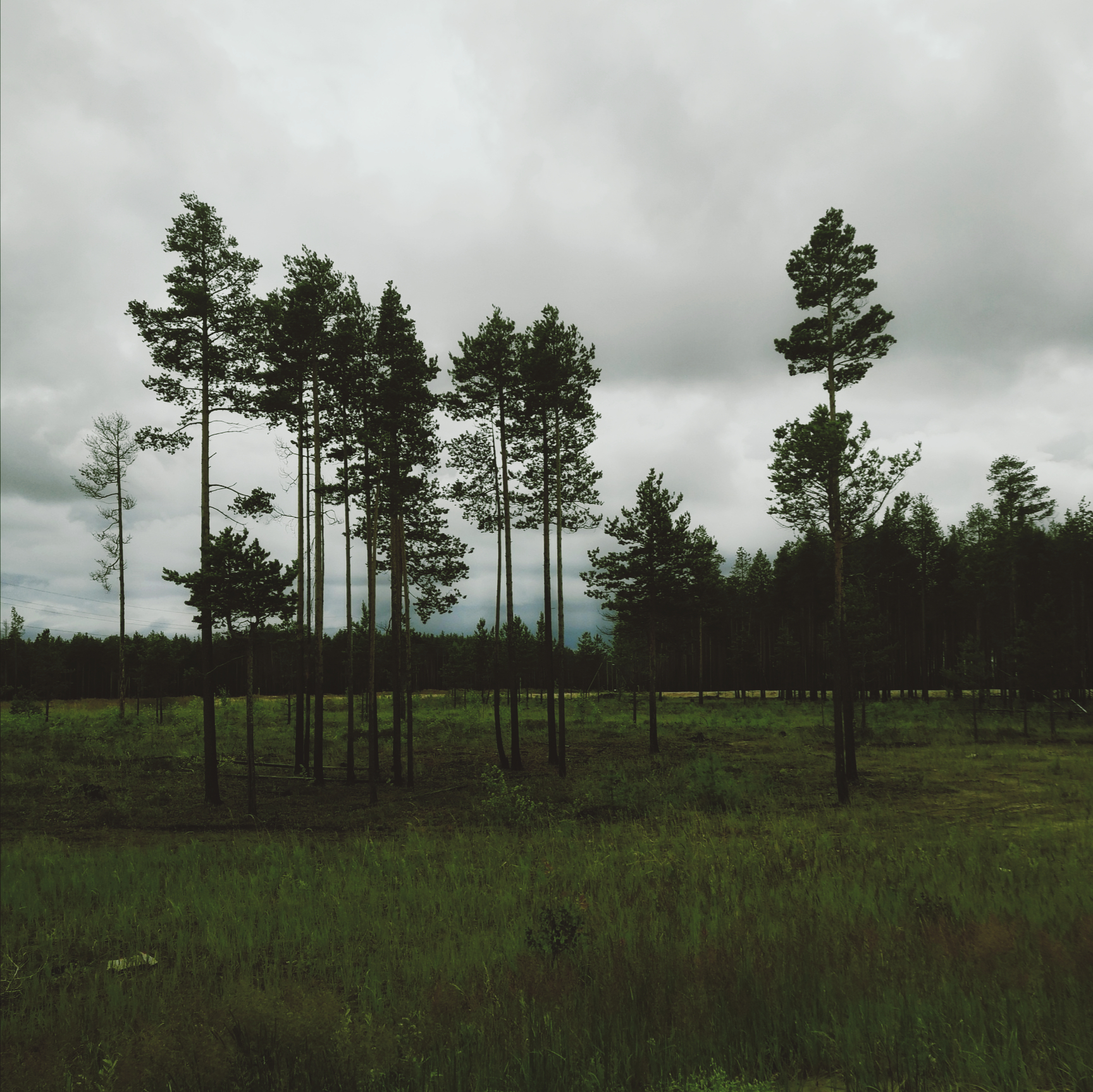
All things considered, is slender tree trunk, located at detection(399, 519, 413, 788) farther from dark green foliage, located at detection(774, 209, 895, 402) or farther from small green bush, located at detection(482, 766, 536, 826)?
dark green foliage, located at detection(774, 209, 895, 402)

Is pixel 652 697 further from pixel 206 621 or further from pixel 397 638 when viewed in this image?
pixel 206 621

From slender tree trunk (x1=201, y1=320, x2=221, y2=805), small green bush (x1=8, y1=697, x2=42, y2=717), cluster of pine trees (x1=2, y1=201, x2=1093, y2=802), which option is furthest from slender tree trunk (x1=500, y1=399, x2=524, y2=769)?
small green bush (x1=8, y1=697, x2=42, y2=717)

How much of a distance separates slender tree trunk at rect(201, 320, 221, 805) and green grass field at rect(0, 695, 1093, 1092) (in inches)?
44.2

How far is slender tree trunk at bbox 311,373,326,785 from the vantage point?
2033cm

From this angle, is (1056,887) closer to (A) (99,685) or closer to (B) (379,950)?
(B) (379,950)

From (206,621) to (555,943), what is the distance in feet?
44.8

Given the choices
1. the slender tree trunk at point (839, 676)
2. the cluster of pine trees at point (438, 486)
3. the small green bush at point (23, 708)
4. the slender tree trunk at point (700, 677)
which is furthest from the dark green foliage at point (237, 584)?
the slender tree trunk at point (700, 677)

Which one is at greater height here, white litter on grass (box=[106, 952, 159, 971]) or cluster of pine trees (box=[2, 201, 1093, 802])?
cluster of pine trees (box=[2, 201, 1093, 802])

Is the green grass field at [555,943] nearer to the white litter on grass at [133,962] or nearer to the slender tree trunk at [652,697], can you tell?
A: the white litter on grass at [133,962]

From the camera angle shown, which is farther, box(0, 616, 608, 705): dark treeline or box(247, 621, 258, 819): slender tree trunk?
box(0, 616, 608, 705): dark treeline

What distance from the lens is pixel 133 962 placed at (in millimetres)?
6691

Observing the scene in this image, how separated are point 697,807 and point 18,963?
13.8 meters

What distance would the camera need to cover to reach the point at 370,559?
69.4 ft

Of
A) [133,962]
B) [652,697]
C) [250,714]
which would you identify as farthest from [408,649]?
[133,962]
